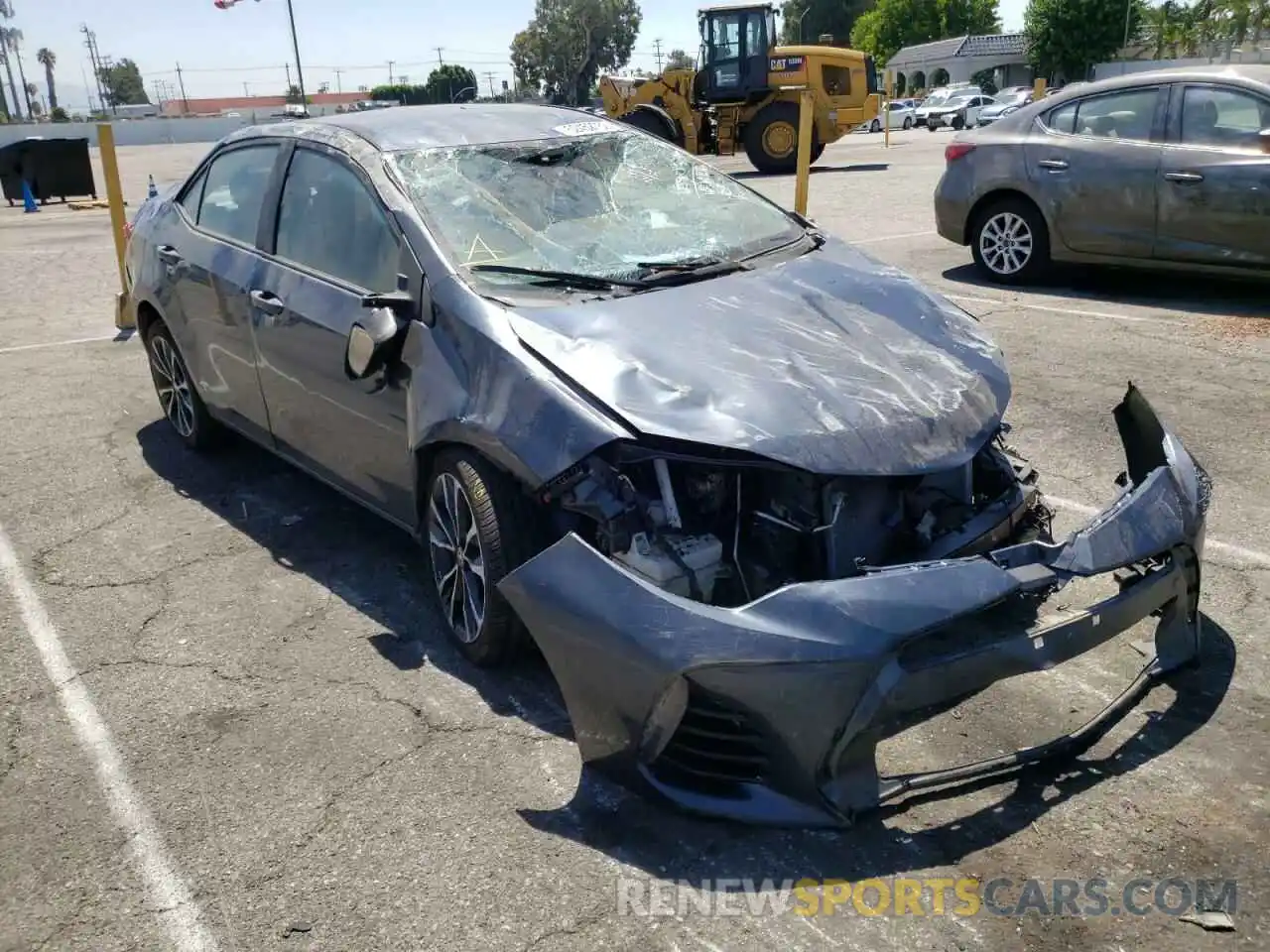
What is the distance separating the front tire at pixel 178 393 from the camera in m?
5.48

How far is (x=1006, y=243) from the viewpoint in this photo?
860 centimetres

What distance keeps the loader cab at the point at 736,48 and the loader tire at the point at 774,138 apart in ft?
1.85

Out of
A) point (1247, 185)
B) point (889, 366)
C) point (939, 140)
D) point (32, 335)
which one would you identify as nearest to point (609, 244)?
point (889, 366)

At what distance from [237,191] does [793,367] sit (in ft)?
9.81

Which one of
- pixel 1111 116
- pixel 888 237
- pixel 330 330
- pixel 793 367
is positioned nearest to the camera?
pixel 793 367

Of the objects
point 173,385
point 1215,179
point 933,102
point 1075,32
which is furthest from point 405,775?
point 1075,32

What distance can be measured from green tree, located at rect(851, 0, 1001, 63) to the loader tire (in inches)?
2621

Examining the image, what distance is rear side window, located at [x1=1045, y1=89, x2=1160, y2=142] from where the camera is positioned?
7785mm

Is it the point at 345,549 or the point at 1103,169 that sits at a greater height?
the point at 1103,169

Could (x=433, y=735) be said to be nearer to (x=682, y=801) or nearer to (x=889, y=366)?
(x=682, y=801)

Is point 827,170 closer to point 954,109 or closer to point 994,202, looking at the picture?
point 994,202

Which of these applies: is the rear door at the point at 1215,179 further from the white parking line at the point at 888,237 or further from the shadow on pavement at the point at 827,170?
the shadow on pavement at the point at 827,170

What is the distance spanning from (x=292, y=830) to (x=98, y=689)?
116cm

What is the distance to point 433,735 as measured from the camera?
321 cm
